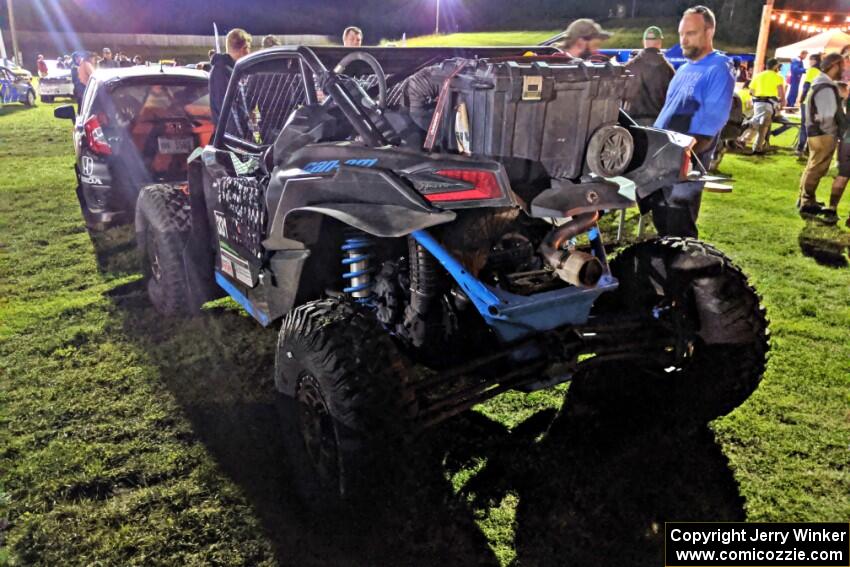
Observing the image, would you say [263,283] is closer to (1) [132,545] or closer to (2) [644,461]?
(1) [132,545]

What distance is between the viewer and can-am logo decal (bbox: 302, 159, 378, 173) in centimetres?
271

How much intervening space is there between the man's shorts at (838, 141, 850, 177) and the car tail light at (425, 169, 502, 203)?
268 inches

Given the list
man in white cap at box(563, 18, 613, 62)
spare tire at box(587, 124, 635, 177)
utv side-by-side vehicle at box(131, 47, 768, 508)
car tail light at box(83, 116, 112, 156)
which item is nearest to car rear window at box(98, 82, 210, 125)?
car tail light at box(83, 116, 112, 156)

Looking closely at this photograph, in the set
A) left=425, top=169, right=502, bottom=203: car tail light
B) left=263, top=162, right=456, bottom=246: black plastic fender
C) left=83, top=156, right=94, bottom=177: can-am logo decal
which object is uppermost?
left=425, top=169, right=502, bottom=203: car tail light

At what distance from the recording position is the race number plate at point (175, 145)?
6.64m

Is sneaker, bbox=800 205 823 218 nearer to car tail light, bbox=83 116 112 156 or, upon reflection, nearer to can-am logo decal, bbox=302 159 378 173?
can-am logo decal, bbox=302 159 378 173

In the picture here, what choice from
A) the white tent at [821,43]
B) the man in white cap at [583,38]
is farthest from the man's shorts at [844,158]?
the white tent at [821,43]

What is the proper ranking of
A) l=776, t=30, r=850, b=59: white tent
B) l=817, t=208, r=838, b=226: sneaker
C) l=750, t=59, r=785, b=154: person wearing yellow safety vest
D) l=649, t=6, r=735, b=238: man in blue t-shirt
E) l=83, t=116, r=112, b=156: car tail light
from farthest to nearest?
l=776, t=30, r=850, b=59: white tent
l=750, t=59, r=785, b=154: person wearing yellow safety vest
l=817, t=208, r=838, b=226: sneaker
l=83, t=116, r=112, b=156: car tail light
l=649, t=6, r=735, b=238: man in blue t-shirt

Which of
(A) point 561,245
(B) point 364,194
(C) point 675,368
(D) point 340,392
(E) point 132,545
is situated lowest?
(E) point 132,545

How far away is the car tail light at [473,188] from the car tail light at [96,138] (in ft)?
16.8

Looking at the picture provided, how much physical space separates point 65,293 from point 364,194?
13.0 ft

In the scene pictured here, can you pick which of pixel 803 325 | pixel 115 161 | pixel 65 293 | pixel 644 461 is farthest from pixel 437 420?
pixel 115 161

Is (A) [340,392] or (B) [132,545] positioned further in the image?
(B) [132,545]

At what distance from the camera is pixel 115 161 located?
636 cm
